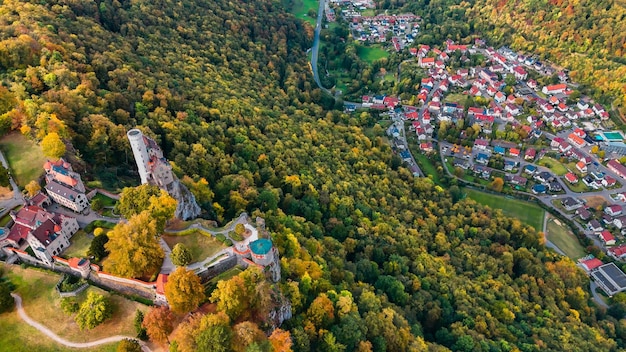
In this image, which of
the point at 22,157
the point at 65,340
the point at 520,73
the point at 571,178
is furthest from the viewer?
the point at 520,73

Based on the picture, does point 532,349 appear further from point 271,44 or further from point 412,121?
point 271,44

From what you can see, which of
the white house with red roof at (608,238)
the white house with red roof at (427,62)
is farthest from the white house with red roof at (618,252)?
the white house with red roof at (427,62)

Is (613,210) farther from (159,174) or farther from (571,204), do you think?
(159,174)

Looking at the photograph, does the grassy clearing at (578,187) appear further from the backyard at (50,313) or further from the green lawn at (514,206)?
the backyard at (50,313)

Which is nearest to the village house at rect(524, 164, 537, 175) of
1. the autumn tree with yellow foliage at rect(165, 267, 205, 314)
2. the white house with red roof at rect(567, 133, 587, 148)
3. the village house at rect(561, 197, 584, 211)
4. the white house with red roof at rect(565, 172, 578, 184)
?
the white house with red roof at rect(565, 172, 578, 184)

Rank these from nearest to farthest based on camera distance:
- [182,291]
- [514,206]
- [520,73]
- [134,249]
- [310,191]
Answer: [182,291], [134,249], [310,191], [514,206], [520,73]

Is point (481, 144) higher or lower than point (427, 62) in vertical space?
lower

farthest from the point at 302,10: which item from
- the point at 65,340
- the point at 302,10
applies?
the point at 65,340
